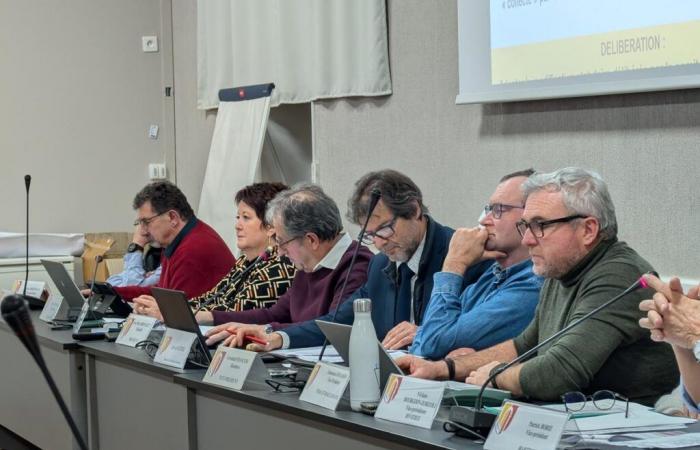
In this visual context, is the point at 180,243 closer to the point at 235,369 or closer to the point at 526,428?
the point at 235,369

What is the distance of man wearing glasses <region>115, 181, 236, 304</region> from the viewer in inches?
168

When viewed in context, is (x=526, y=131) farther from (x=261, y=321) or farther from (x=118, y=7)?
(x=118, y=7)

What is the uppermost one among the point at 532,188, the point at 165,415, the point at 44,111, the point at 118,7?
the point at 118,7

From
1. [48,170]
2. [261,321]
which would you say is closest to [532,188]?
[261,321]

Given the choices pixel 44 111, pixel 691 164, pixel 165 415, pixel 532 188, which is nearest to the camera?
pixel 532 188

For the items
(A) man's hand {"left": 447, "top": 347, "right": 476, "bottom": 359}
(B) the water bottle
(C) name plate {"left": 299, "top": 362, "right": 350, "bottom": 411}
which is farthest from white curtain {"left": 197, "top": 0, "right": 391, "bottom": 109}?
(B) the water bottle

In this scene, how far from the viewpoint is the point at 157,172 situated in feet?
21.6

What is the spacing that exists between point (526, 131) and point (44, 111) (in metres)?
3.44

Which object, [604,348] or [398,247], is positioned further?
[398,247]

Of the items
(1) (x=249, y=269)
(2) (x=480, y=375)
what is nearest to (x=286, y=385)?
(2) (x=480, y=375)

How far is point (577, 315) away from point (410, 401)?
0.50 meters

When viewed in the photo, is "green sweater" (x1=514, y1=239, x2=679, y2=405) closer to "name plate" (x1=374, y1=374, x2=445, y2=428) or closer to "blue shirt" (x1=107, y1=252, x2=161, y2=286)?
"name plate" (x1=374, y1=374, x2=445, y2=428)

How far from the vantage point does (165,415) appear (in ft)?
8.92

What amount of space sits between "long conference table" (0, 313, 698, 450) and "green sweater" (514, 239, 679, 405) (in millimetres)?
358
